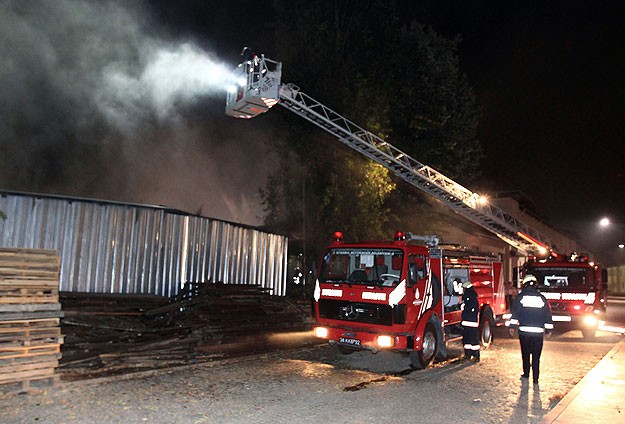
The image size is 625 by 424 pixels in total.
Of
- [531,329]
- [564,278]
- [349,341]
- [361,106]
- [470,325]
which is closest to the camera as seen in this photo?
[531,329]

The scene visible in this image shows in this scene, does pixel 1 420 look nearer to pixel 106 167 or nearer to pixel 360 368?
pixel 360 368

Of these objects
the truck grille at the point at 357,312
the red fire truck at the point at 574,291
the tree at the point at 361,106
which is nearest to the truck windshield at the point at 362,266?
the truck grille at the point at 357,312

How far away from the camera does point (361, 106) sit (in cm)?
1830

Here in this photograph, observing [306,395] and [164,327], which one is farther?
[164,327]

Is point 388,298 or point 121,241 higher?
point 121,241

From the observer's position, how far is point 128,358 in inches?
319

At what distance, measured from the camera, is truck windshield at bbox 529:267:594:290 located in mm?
13938

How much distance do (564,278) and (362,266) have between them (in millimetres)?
8214

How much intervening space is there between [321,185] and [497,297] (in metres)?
8.11

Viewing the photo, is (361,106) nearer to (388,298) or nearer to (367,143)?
(367,143)

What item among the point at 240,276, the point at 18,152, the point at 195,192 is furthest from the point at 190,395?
the point at 195,192

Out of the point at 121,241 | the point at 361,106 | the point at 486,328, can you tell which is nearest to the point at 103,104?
the point at 121,241

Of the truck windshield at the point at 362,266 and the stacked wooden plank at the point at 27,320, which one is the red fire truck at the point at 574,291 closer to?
the truck windshield at the point at 362,266

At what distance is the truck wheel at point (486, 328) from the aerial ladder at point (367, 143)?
15.7ft
